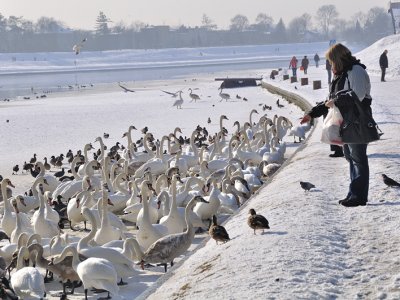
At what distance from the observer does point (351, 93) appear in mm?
7812

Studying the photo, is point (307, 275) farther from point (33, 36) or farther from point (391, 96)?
point (33, 36)

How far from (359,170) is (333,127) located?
1.59 ft

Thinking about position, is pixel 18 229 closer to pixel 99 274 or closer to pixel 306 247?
pixel 99 274

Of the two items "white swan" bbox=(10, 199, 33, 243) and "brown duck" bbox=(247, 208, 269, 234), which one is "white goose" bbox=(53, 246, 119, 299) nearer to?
"brown duck" bbox=(247, 208, 269, 234)

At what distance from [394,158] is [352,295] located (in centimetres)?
559

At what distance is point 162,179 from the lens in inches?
519

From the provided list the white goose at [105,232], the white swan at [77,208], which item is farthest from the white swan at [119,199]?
the white goose at [105,232]

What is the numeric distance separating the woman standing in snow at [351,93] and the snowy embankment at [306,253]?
1.05 feet

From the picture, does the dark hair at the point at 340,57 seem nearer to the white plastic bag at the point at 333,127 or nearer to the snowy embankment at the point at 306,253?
the white plastic bag at the point at 333,127

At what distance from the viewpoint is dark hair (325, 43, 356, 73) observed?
310 inches

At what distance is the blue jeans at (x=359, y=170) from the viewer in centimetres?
805

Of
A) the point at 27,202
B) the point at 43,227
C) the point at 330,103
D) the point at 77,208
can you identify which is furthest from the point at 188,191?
the point at 330,103

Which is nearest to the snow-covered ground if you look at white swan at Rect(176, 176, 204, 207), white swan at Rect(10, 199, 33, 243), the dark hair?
white swan at Rect(176, 176, 204, 207)

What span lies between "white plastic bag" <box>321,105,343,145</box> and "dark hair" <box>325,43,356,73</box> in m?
0.38
